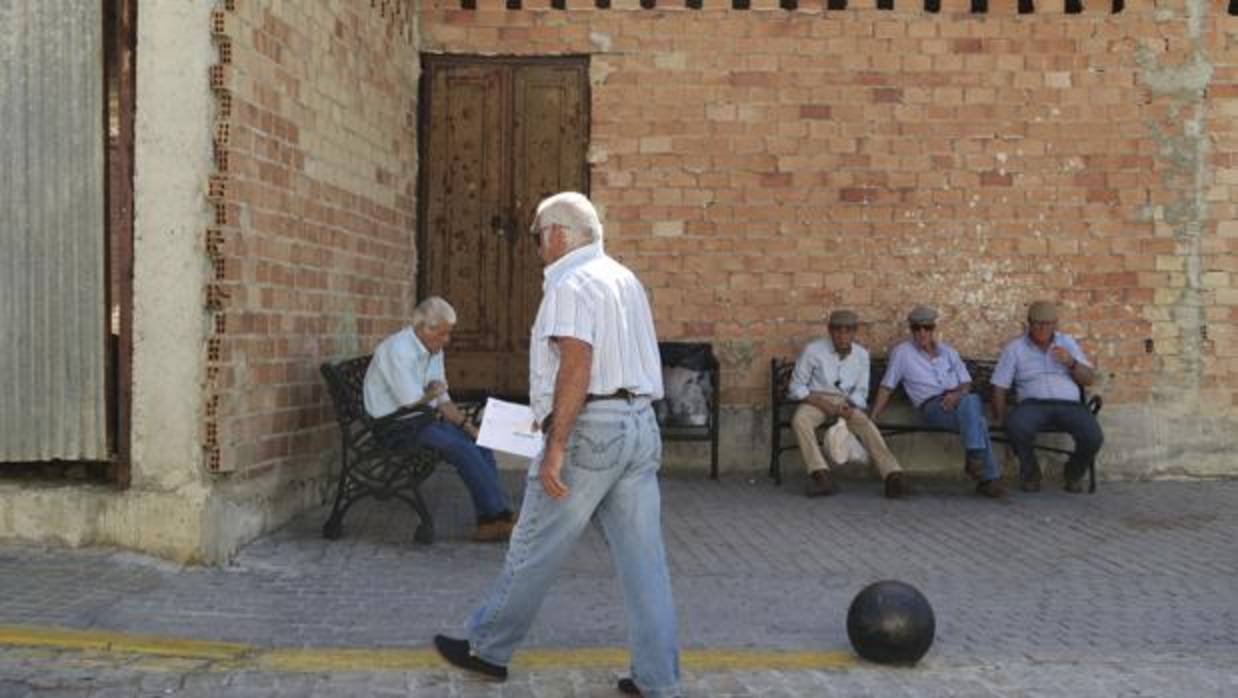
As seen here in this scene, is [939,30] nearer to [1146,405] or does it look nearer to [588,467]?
[1146,405]

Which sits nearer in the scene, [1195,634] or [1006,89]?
[1195,634]

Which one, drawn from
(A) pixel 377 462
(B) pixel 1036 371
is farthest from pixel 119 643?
(B) pixel 1036 371

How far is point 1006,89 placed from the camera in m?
10.5

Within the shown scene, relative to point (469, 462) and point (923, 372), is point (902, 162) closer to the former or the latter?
point (923, 372)

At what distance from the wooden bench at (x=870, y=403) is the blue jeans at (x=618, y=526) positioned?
5.48 metres

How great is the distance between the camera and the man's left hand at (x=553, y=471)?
4.46 metres

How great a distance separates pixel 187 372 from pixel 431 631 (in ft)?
6.82

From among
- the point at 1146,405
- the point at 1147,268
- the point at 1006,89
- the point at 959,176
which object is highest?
the point at 1006,89

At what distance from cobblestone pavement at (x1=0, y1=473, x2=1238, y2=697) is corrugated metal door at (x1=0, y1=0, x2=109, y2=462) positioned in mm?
682

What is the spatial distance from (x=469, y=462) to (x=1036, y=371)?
477 cm

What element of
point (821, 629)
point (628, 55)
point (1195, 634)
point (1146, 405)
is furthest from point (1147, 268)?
point (821, 629)

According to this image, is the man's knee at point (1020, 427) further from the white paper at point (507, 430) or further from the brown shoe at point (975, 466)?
the white paper at point (507, 430)

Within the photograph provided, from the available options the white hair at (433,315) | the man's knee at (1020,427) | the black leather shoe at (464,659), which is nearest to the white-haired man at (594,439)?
the black leather shoe at (464,659)

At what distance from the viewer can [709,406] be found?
33.6ft
